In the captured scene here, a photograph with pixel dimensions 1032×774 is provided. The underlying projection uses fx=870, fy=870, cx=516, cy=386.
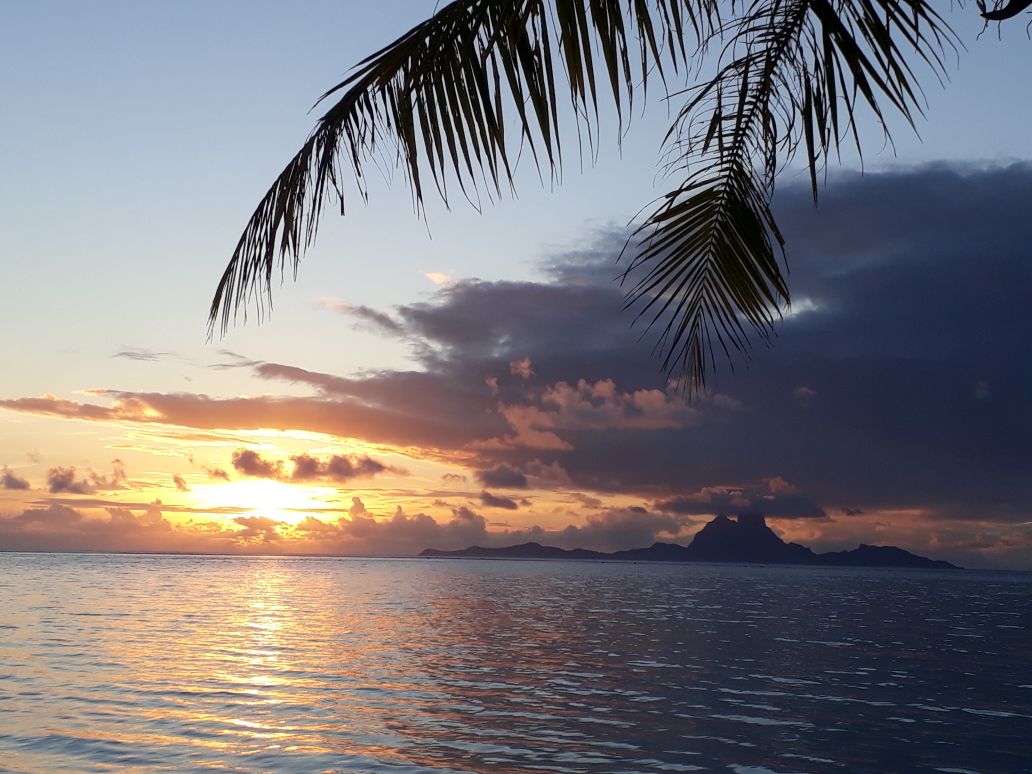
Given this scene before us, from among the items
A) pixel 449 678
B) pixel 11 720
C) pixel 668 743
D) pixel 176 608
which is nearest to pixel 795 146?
pixel 668 743

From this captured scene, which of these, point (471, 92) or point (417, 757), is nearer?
point (471, 92)

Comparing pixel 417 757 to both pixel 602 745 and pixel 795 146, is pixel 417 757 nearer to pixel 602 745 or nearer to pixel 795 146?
pixel 602 745

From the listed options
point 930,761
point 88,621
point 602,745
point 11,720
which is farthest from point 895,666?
point 88,621

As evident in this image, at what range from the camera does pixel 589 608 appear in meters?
49.5

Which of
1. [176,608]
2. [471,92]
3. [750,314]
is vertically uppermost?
[471,92]

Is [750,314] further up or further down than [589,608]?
further up

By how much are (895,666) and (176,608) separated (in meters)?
33.9

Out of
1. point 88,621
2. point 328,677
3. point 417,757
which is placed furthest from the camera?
point 88,621

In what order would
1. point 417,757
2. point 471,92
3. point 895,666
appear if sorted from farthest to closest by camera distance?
point 895,666 → point 417,757 → point 471,92

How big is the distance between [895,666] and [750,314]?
2494cm

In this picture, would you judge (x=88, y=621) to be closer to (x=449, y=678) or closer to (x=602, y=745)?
(x=449, y=678)

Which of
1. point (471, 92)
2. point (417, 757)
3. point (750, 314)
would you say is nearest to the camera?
point (471, 92)

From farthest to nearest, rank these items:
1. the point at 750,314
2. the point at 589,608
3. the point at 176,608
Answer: the point at 589,608 < the point at 176,608 < the point at 750,314

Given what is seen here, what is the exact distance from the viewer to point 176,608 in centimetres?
4403
